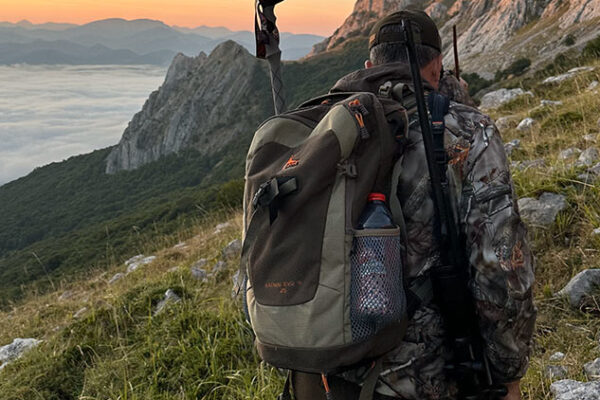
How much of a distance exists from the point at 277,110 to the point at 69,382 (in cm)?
343

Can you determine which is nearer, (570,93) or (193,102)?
(570,93)

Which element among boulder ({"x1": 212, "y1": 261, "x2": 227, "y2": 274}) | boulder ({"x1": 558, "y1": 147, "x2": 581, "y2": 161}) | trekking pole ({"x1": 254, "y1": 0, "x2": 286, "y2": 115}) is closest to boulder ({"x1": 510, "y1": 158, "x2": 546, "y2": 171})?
boulder ({"x1": 558, "y1": 147, "x2": 581, "y2": 161})

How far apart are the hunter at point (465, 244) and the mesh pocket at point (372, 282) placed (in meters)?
0.30

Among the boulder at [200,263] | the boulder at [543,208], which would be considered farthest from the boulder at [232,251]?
the boulder at [543,208]

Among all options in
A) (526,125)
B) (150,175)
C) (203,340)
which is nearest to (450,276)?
(203,340)

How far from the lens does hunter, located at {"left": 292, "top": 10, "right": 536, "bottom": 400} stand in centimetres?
180

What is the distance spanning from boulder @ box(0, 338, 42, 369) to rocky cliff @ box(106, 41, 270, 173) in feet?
308

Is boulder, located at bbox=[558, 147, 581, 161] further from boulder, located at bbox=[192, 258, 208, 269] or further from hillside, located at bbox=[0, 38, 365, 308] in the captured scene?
hillside, located at bbox=[0, 38, 365, 308]

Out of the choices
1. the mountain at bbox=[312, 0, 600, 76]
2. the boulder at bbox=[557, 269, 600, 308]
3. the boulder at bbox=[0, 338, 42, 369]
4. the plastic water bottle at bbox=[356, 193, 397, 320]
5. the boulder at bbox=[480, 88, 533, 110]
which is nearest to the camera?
the plastic water bottle at bbox=[356, 193, 397, 320]

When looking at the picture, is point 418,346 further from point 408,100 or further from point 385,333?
point 408,100

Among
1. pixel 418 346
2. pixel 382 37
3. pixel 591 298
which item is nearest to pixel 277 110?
pixel 382 37

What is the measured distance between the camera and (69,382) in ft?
14.6

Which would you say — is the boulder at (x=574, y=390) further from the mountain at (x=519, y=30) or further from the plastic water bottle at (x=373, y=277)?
the mountain at (x=519, y=30)

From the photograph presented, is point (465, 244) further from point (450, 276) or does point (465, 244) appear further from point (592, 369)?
point (592, 369)
